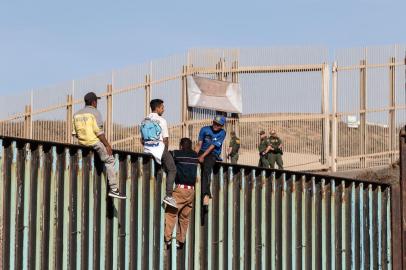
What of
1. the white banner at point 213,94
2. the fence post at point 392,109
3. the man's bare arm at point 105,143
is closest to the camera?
the man's bare arm at point 105,143

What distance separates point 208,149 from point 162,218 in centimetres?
119

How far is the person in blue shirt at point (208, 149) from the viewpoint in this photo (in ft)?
49.0

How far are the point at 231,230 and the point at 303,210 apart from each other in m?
1.60

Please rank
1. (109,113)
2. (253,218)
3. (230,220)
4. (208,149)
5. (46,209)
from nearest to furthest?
(46,209) → (208,149) → (230,220) → (253,218) → (109,113)

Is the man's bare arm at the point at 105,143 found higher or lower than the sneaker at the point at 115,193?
higher

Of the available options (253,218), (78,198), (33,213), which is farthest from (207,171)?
(33,213)

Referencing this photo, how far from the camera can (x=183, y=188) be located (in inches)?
576

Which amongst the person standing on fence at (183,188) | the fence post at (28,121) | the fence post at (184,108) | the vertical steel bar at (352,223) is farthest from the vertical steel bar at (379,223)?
the fence post at (28,121)

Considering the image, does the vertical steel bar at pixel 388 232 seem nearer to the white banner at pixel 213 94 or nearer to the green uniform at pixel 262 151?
the green uniform at pixel 262 151

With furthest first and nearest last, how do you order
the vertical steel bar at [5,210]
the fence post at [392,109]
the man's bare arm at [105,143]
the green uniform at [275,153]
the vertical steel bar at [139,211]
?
the fence post at [392,109] < the green uniform at [275,153] < the vertical steel bar at [139,211] < the man's bare arm at [105,143] < the vertical steel bar at [5,210]

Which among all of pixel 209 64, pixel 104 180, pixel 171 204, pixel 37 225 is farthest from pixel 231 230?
pixel 209 64

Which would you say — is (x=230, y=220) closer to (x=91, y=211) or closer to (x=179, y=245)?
(x=179, y=245)

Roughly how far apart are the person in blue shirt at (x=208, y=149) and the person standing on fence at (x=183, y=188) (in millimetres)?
239

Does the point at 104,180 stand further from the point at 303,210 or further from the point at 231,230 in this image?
the point at 303,210
